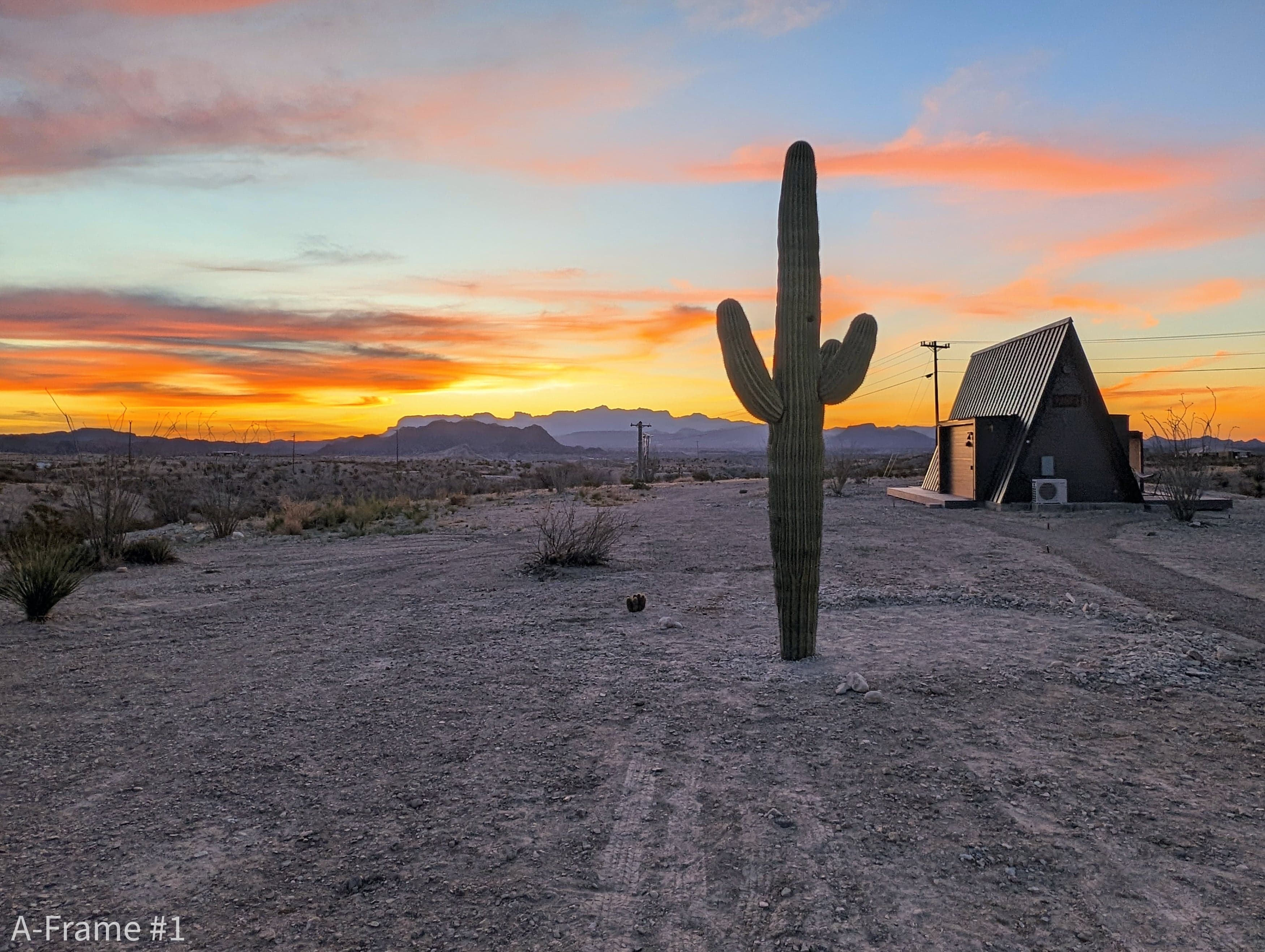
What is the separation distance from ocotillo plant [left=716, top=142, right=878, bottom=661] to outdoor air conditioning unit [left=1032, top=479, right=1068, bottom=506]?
16482 mm

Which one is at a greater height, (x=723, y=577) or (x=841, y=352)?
(x=841, y=352)

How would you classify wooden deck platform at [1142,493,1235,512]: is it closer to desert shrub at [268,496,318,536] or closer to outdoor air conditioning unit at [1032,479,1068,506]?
outdoor air conditioning unit at [1032,479,1068,506]

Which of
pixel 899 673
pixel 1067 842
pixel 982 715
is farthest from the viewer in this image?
pixel 899 673

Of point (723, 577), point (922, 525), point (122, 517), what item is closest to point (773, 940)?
point (723, 577)

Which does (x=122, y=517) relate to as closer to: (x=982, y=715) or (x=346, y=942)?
(x=346, y=942)

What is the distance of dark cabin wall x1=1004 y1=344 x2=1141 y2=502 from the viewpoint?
70.9 feet

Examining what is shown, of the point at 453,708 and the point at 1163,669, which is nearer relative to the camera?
the point at 453,708

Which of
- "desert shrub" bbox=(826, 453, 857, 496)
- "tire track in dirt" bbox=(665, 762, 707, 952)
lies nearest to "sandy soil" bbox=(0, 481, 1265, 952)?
"tire track in dirt" bbox=(665, 762, 707, 952)

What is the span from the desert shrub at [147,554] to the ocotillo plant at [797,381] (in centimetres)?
1110

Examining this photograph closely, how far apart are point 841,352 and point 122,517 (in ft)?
41.1

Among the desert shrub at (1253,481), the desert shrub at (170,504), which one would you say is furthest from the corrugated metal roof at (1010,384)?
the desert shrub at (170,504)

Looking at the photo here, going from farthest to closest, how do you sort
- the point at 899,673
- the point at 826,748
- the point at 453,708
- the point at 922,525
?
the point at 922,525
the point at 899,673
the point at 453,708
the point at 826,748

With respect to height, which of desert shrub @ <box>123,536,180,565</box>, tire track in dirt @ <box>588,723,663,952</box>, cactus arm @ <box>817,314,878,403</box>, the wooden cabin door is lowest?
tire track in dirt @ <box>588,723,663,952</box>

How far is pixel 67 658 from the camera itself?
7156 millimetres
